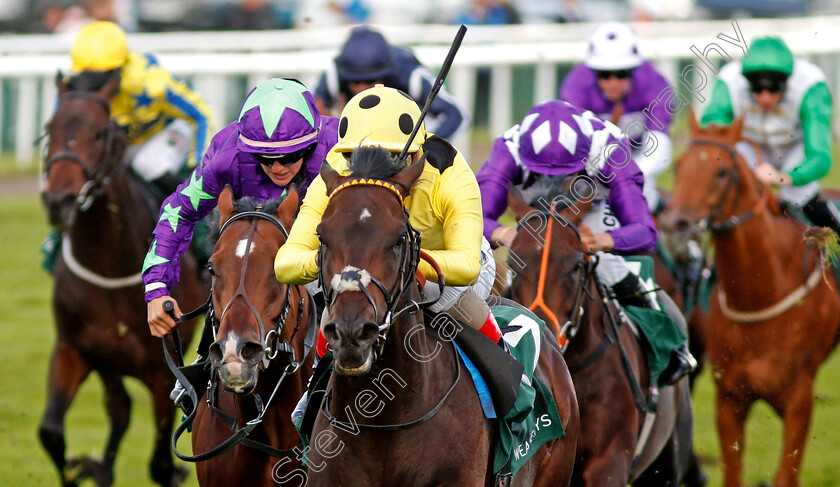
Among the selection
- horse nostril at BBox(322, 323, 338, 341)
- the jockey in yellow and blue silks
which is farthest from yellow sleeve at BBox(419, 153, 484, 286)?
the jockey in yellow and blue silks

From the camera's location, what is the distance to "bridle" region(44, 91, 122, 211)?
20.6 feet

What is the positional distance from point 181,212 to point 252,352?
0.98m

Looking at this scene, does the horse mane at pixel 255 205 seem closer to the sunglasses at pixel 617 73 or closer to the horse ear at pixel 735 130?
the horse ear at pixel 735 130

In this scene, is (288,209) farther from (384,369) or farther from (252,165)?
(384,369)

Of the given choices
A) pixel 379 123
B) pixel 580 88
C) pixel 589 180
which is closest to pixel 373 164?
A: pixel 379 123

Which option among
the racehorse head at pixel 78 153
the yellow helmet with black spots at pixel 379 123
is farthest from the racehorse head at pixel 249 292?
the racehorse head at pixel 78 153

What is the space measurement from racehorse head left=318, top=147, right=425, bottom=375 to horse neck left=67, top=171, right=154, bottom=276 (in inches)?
127

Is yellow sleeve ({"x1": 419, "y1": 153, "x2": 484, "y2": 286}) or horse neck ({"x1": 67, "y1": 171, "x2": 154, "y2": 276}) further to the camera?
horse neck ({"x1": 67, "y1": 171, "x2": 154, "y2": 276})

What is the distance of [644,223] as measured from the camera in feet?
17.9

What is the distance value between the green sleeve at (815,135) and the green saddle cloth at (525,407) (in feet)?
8.43

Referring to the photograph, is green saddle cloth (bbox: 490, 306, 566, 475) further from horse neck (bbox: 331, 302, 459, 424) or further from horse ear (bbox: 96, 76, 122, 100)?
horse ear (bbox: 96, 76, 122, 100)

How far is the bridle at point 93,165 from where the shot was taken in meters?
6.28

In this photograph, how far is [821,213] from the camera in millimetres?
6863

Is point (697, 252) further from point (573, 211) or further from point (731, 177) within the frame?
point (573, 211)
